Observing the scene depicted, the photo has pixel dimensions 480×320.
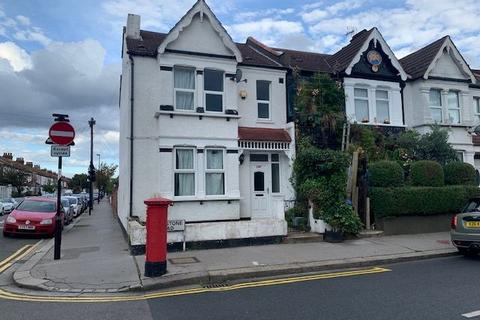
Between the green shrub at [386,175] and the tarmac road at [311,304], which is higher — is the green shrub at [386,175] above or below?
above

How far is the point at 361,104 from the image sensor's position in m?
18.3

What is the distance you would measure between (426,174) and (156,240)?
10474 mm

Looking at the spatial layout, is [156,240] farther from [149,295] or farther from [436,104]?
[436,104]

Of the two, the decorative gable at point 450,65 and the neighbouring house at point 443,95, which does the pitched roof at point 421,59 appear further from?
the decorative gable at point 450,65

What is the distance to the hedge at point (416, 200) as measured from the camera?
13539mm

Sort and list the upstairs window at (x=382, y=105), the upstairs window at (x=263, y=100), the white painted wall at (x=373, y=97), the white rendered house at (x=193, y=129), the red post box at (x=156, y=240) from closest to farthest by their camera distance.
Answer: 1. the red post box at (x=156, y=240)
2. the white rendered house at (x=193, y=129)
3. the upstairs window at (x=263, y=100)
4. the white painted wall at (x=373, y=97)
5. the upstairs window at (x=382, y=105)

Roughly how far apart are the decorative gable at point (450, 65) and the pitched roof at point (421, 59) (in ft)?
0.95

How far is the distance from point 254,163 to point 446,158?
8.12 m

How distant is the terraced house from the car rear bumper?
4523 mm

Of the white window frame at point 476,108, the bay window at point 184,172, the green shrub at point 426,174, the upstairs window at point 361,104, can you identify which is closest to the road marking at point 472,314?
the green shrub at point 426,174

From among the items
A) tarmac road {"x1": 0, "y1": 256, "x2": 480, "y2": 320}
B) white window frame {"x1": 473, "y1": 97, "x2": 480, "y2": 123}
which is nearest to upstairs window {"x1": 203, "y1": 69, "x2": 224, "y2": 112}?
tarmac road {"x1": 0, "y1": 256, "x2": 480, "y2": 320}

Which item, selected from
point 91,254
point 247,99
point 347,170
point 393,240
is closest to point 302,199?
point 347,170


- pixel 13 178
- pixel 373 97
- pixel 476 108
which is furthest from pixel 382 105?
pixel 13 178

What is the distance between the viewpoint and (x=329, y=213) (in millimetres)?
12719
